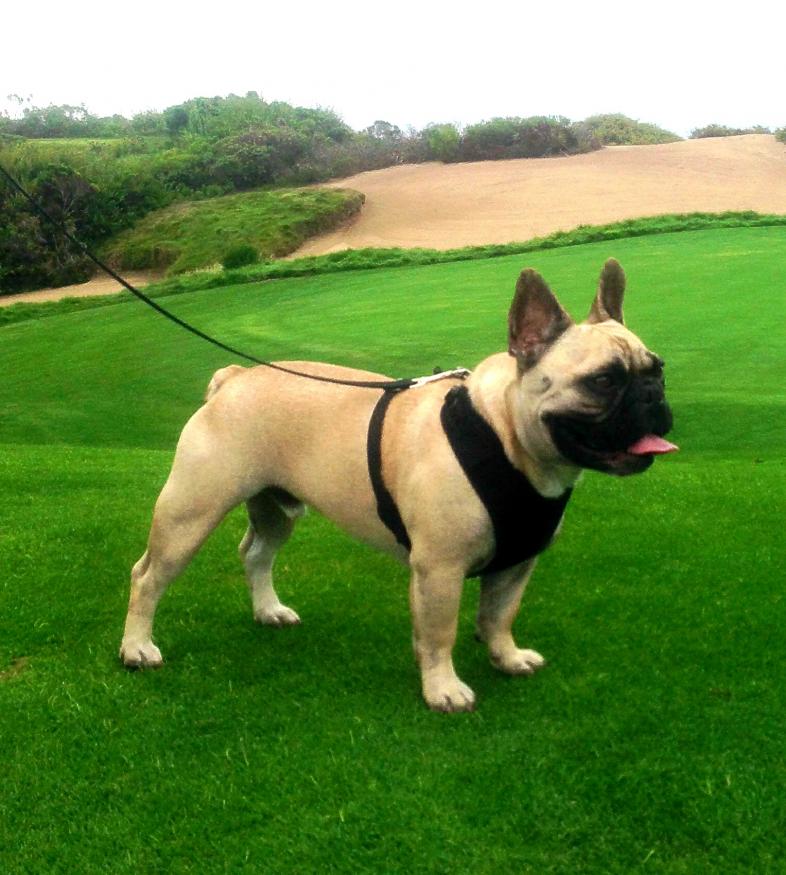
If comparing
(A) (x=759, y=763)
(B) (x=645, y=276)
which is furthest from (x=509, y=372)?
(B) (x=645, y=276)

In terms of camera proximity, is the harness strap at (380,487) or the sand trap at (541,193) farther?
the sand trap at (541,193)

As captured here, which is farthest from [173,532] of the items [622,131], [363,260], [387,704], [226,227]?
[622,131]

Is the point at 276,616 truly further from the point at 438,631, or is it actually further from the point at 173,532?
the point at 438,631

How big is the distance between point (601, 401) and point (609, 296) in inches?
20.4

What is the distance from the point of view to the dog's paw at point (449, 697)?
131 inches

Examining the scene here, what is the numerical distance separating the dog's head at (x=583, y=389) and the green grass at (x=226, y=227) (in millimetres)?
22849

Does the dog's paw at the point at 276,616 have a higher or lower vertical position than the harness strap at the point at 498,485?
lower

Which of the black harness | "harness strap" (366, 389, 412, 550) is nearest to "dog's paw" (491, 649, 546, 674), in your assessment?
the black harness

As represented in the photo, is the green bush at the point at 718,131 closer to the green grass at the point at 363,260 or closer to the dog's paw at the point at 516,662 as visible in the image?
the green grass at the point at 363,260

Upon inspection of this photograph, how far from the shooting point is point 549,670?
11.9 feet

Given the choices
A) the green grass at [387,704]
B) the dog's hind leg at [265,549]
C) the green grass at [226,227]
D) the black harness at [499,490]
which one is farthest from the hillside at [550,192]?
the black harness at [499,490]

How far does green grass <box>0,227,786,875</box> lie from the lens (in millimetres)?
2678

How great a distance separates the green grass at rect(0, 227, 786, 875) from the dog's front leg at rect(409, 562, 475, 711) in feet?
0.25

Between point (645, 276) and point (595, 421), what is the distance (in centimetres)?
1214
